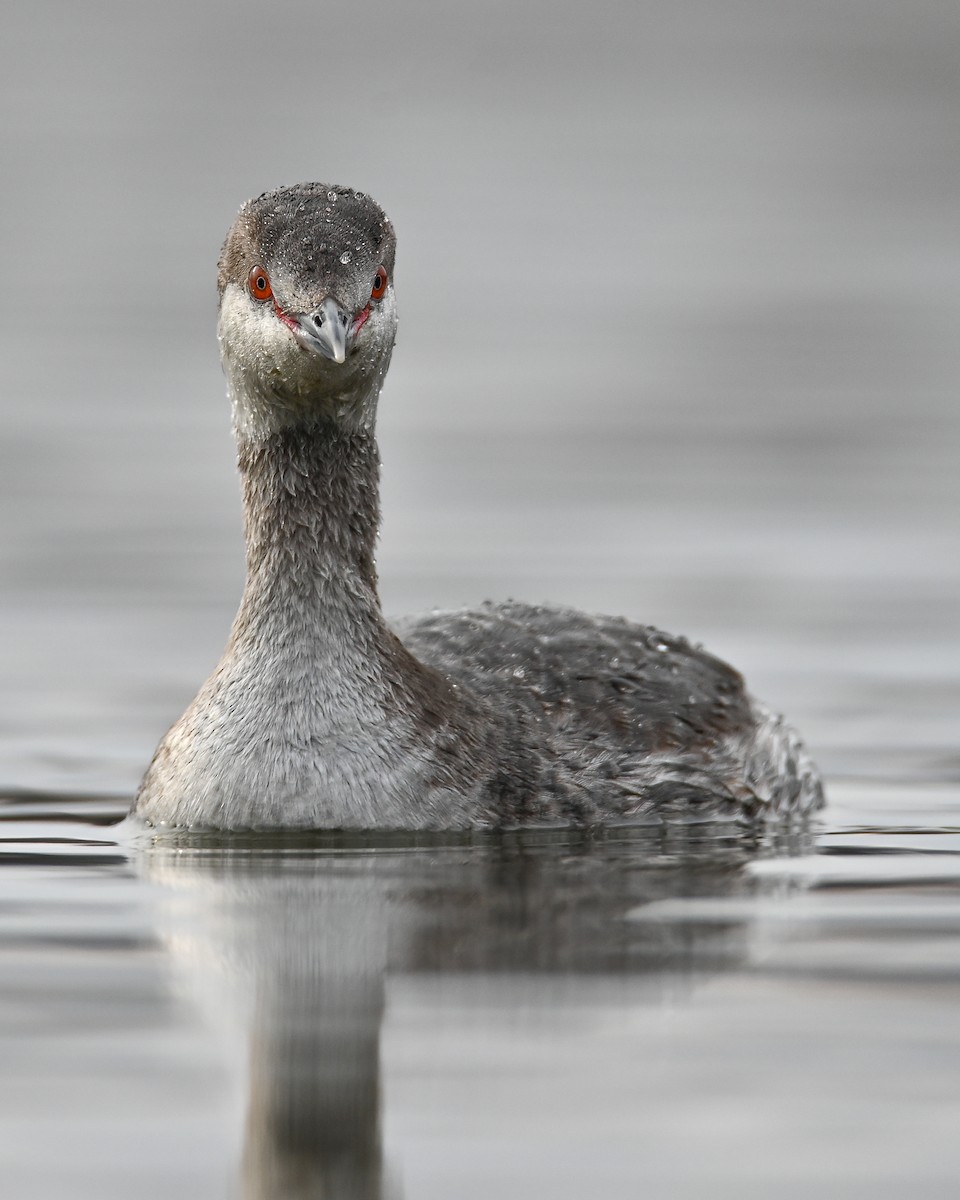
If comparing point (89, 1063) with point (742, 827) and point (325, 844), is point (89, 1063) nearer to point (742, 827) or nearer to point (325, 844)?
point (325, 844)

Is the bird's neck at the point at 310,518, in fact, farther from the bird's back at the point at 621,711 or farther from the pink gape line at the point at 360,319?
the pink gape line at the point at 360,319

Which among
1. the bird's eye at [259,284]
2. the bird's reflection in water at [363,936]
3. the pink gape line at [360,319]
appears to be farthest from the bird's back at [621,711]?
the bird's eye at [259,284]

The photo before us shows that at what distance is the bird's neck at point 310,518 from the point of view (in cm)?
1300

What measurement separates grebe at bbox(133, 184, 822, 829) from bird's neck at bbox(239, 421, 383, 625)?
0.03ft

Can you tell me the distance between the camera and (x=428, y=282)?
34781mm

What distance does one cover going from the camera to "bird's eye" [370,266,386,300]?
12.4 metres

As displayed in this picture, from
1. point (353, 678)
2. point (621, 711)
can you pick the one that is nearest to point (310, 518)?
point (353, 678)

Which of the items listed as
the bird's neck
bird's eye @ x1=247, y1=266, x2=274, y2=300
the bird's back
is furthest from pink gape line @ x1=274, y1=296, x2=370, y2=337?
the bird's back

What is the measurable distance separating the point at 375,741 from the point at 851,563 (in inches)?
333

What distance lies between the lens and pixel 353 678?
1250 centimetres

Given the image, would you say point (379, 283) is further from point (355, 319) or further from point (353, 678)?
point (353, 678)

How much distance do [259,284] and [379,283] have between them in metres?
0.56

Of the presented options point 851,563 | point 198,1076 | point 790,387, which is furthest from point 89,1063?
point 790,387

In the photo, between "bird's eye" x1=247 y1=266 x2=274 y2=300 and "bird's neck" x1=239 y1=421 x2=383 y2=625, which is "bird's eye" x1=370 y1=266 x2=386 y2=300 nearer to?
"bird's eye" x1=247 y1=266 x2=274 y2=300
